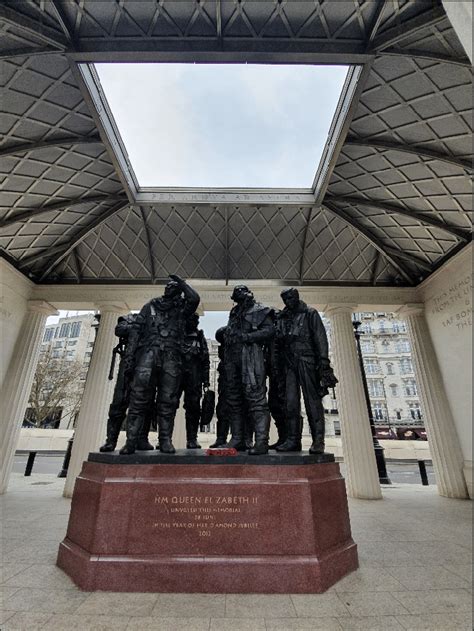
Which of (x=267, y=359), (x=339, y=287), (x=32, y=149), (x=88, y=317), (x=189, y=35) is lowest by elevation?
(x=267, y=359)

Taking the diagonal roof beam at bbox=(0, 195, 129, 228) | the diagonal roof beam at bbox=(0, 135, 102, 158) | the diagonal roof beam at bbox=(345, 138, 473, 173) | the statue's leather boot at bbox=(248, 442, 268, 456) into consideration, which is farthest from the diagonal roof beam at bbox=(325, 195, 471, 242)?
the statue's leather boot at bbox=(248, 442, 268, 456)

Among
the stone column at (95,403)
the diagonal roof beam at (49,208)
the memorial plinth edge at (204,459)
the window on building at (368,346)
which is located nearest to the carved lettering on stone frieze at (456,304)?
the memorial plinth edge at (204,459)

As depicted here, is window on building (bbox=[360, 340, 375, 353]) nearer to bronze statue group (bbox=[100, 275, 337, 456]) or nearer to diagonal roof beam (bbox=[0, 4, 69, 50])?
bronze statue group (bbox=[100, 275, 337, 456])

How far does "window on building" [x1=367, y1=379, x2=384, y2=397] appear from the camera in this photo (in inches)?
2009

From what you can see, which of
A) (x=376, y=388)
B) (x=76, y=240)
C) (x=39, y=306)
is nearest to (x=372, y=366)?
(x=376, y=388)

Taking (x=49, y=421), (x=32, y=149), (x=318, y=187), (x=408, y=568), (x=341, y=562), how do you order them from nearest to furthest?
(x=341, y=562)
(x=408, y=568)
(x=32, y=149)
(x=318, y=187)
(x=49, y=421)

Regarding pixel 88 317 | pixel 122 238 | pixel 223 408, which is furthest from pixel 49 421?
pixel 223 408

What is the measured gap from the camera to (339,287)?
43.3 ft

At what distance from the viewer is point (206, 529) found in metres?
3.88

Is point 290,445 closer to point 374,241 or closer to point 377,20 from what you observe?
point 377,20

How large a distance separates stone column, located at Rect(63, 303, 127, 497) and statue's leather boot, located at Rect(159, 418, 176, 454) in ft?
23.9

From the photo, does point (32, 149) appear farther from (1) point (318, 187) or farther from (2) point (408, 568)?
(2) point (408, 568)

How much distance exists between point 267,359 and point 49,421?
143ft

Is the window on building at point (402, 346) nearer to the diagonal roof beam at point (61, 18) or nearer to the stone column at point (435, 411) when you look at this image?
the stone column at point (435, 411)
